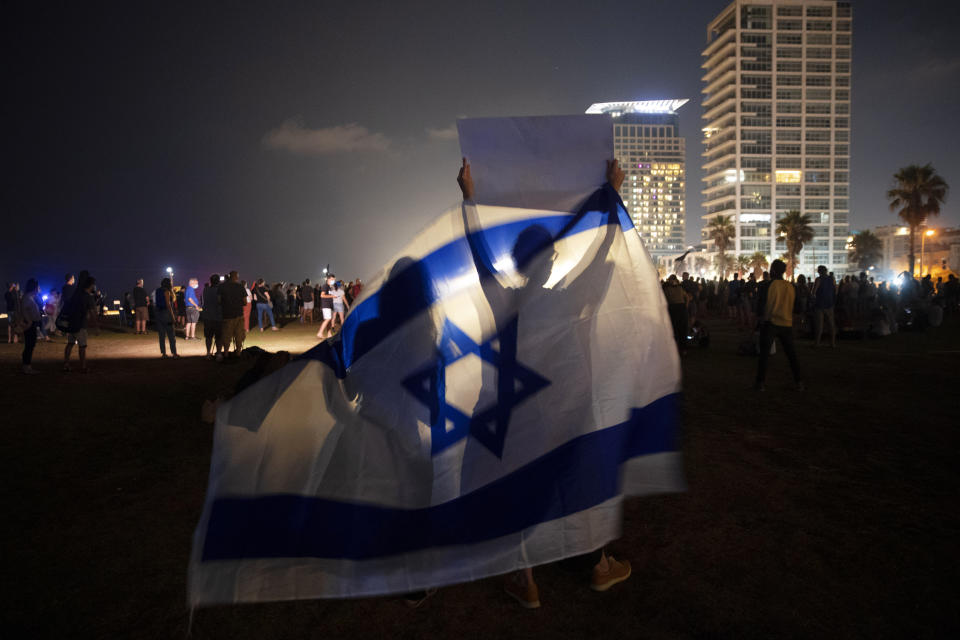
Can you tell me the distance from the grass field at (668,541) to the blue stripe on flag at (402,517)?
0.61 metres

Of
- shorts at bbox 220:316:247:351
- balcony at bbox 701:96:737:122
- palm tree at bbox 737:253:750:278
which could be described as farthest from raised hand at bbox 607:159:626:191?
balcony at bbox 701:96:737:122

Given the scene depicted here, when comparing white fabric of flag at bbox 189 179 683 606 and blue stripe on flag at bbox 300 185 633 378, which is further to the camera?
blue stripe on flag at bbox 300 185 633 378

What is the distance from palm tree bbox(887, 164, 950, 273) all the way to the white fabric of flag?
60638 mm

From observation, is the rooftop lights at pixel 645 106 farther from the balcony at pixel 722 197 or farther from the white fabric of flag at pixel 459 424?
the white fabric of flag at pixel 459 424

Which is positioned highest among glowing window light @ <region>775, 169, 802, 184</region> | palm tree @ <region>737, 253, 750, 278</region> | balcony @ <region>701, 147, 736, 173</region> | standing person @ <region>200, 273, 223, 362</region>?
balcony @ <region>701, 147, 736, 173</region>

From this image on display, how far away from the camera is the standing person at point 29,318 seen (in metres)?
9.93

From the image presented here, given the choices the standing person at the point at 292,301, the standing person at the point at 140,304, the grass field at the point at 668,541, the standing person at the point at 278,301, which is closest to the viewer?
the grass field at the point at 668,541

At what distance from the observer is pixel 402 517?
2383mm

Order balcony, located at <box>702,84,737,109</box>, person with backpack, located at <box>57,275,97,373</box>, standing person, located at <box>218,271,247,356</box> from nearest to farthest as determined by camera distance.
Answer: person with backpack, located at <box>57,275,97,373</box>
standing person, located at <box>218,271,247,356</box>
balcony, located at <box>702,84,737,109</box>

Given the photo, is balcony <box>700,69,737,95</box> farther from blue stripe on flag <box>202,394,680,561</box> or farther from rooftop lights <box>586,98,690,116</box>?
blue stripe on flag <box>202,394,680,561</box>

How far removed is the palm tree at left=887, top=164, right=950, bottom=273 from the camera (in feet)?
160

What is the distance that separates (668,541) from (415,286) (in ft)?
7.95

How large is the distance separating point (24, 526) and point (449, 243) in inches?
151

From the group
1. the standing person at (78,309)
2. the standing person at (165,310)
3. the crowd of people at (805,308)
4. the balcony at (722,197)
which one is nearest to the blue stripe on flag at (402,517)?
the crowd of people at (805,308)
